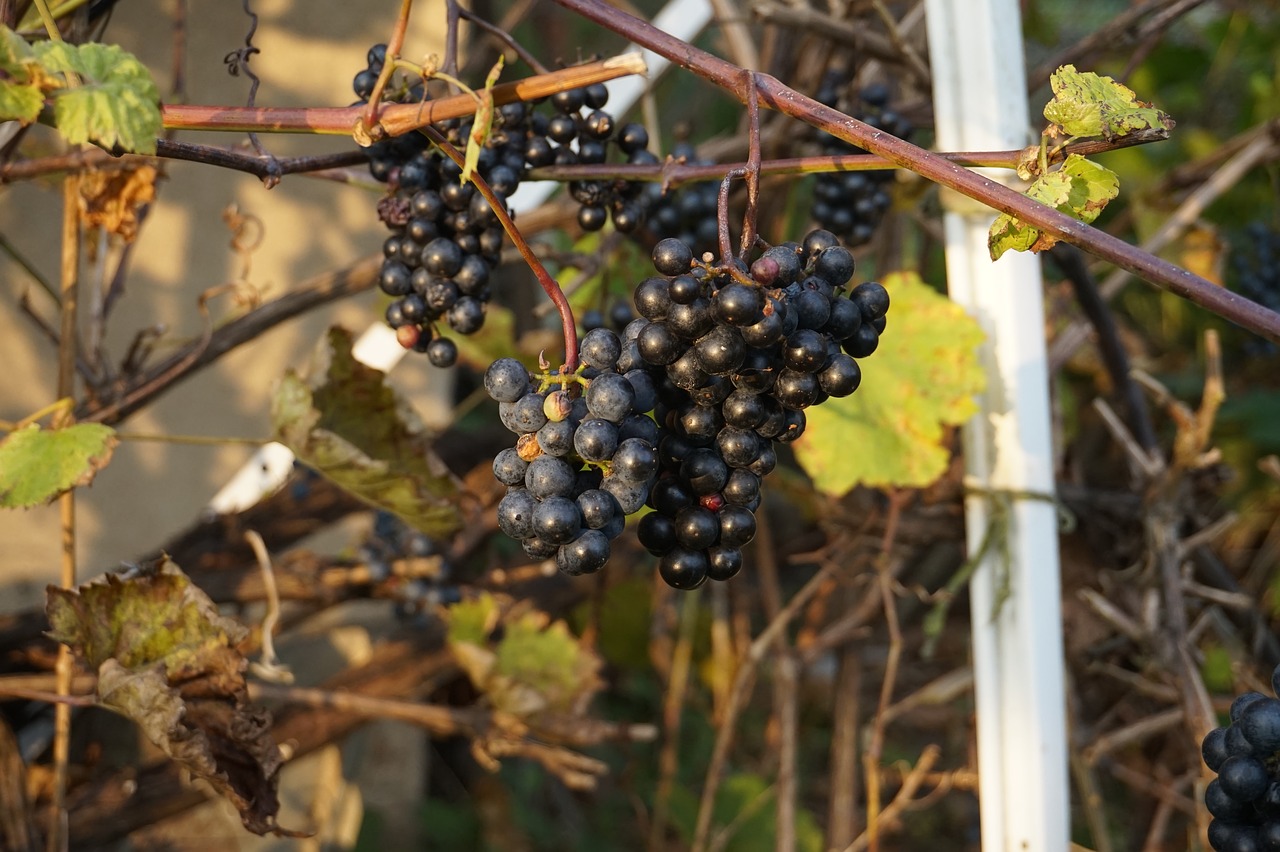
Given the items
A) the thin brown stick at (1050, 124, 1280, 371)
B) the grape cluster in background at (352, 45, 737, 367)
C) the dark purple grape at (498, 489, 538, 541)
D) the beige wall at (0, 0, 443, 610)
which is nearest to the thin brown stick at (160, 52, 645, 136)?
the grape cluster in background at (352, 45, 737, 367)

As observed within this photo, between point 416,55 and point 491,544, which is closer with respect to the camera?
point 491,544

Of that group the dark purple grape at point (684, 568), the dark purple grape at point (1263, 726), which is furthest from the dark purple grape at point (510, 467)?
the dark purple grape at point (1263, 726)

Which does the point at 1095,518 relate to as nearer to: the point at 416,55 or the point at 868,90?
the point at 868,90

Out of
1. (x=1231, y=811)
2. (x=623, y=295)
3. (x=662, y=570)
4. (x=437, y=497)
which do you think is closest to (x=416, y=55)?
(x=623, y=295)

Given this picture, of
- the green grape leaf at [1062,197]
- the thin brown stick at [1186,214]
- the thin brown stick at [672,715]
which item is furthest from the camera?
the thin brown stick at [672,715]

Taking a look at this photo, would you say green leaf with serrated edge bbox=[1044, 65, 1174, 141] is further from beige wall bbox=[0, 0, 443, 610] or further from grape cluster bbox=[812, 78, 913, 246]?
beige wall bbox=[0, 0, 443, 610]

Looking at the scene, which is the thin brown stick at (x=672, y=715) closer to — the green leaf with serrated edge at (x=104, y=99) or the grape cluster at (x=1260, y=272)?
the grape cluster at (x=1260, y=272)
